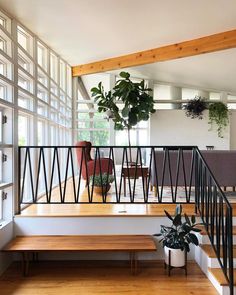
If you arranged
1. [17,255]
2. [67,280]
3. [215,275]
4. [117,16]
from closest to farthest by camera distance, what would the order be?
1. [215,275]
2. [67,280]
3. [17,255]
4. [117,16]

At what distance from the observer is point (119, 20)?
3.99m

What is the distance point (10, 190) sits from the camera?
3283 millimetres

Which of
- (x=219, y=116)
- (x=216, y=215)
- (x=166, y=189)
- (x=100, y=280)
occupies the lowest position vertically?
(x=100, y=280)

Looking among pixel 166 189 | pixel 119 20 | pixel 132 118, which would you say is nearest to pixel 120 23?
pixel 119 20

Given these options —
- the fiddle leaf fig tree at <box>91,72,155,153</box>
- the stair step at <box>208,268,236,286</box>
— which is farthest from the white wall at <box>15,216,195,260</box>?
the fiddle leaf fig tree at <box>91,72,155,153</box>

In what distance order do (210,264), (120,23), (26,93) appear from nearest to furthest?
(210,264), (26,93), (120,23)

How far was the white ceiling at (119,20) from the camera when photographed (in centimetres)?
342

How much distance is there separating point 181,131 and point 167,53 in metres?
3.39

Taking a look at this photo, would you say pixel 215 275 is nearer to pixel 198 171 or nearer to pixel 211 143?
pixel 198 171

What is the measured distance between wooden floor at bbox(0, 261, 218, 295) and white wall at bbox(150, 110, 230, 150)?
5.52 metres

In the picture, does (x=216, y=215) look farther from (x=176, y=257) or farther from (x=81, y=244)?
(x=81, y=244)

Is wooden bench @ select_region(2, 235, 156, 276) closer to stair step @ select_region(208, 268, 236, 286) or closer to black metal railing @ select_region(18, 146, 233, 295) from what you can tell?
black metal railing @ select_region(18, 146, 233, 295)

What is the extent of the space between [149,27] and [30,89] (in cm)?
213

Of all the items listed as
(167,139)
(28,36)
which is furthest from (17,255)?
(167,139)
